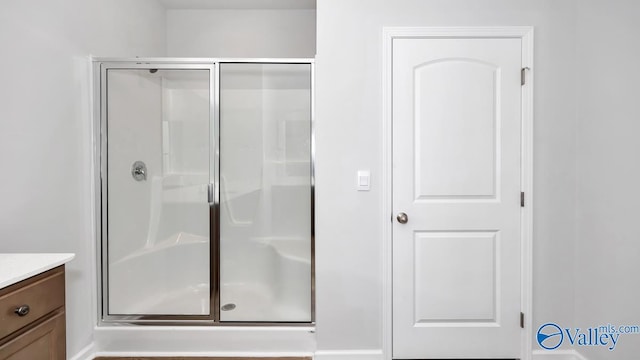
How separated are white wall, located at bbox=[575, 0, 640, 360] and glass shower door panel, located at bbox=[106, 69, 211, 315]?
2299 mm

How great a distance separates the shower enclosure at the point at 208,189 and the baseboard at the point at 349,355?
26cm

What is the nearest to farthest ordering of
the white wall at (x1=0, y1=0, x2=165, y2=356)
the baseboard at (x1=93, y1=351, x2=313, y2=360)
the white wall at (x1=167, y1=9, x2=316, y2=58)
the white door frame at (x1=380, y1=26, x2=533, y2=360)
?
1. the white wall at (x1=0, y1=0, x2=165, y2=356)
2. the white door frame at (x1=380, y1=26, x2=533, y2=360)
3. the baseboard at (x1=93, y1=351, x2=313, y2=360)
4. the white wall at (x1=167, y1=9, x2=316, y2=58)

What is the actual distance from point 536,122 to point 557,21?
608mm

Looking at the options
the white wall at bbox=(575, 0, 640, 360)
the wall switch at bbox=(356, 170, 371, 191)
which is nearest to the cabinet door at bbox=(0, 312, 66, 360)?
the wall switch at bbox=(356, 170, 371, 191)

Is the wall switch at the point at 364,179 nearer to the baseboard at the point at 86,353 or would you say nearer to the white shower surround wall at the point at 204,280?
the white shower surround wall at the point at 204,280

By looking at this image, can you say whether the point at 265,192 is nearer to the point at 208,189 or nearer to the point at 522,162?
the point at 208,189

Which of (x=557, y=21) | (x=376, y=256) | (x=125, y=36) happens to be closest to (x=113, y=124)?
(x=125, y=36)

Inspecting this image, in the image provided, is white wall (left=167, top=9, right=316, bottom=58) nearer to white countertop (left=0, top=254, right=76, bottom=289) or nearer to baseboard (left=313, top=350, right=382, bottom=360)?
white countertop (left=0, top=254, right=76, bottom=289)

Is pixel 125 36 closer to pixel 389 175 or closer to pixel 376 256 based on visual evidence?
pixel 389 175

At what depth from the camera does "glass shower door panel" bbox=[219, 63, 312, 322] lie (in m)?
2.35

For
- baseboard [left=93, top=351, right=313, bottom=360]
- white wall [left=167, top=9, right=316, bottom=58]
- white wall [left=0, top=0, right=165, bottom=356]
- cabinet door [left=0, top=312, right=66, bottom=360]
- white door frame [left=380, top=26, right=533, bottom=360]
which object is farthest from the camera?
white wall [left=167, top=9, right=316, bottom=58]

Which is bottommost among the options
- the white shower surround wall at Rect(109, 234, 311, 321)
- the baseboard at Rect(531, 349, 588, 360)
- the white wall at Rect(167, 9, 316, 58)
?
the baseboard at Rect(531, 349, 588, 360)

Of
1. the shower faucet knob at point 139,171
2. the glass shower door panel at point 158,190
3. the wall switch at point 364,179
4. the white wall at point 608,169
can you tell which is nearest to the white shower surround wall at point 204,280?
the glass shower door panel at point 158,190

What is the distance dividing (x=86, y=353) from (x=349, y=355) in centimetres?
163
